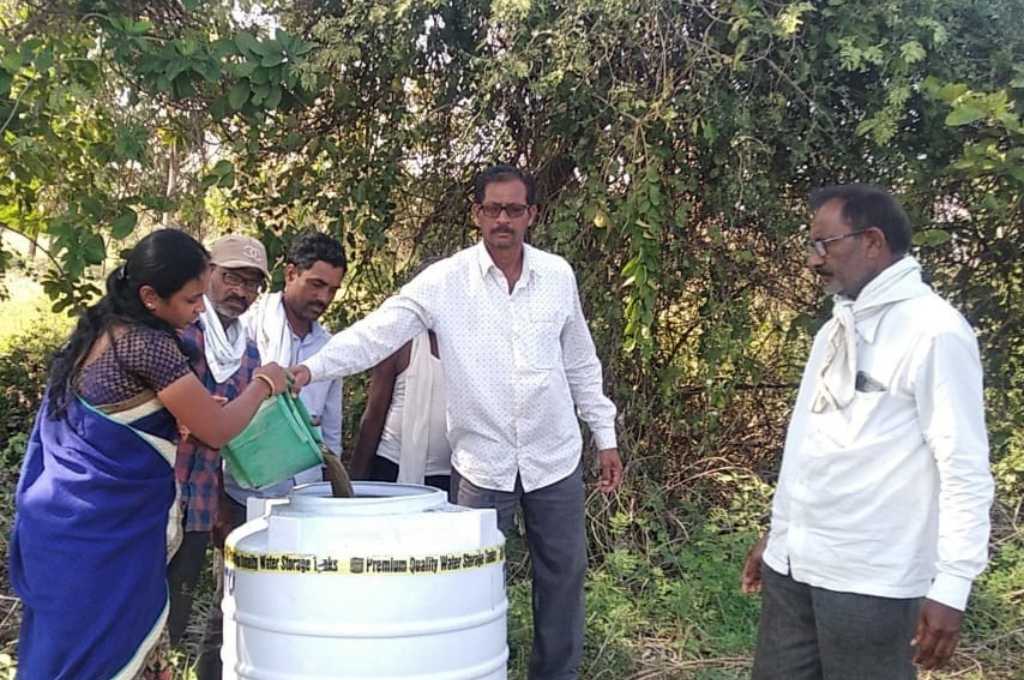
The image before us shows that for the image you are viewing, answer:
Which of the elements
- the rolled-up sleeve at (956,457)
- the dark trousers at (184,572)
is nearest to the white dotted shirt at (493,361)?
the dark trousers at (184,572)

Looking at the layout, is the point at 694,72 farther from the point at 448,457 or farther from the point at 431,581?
the point at 431,581

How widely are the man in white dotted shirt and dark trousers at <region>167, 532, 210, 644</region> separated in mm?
695

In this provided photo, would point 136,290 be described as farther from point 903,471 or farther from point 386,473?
point 903,471

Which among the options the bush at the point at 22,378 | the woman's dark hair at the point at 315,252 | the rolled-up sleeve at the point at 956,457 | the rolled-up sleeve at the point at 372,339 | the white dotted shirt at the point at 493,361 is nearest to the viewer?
the rolled-up sleeve at the point at 956,457

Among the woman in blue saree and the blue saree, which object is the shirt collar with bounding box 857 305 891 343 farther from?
the blue saree

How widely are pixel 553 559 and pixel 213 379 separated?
114 cm

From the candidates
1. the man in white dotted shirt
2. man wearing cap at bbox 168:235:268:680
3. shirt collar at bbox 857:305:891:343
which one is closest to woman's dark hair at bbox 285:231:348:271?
man wearing cap at bbox 168:235:268:680

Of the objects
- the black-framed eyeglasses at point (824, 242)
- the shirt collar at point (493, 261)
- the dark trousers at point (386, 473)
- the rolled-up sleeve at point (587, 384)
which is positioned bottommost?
the dark trousers at point (386, 473)

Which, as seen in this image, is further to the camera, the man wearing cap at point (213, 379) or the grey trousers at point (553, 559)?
the grey trousers at point (553, 559)

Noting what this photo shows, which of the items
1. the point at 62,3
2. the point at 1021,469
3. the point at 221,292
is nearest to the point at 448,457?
the point at 221,292

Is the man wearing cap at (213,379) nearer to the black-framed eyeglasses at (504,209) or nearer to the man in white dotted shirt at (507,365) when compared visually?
the man in white dotted shirt at (507,365)

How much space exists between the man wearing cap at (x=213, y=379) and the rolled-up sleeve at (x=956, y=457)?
1.63m

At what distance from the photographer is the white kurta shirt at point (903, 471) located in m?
2.09

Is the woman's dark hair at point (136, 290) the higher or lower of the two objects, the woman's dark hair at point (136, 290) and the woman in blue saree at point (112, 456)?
the higher
